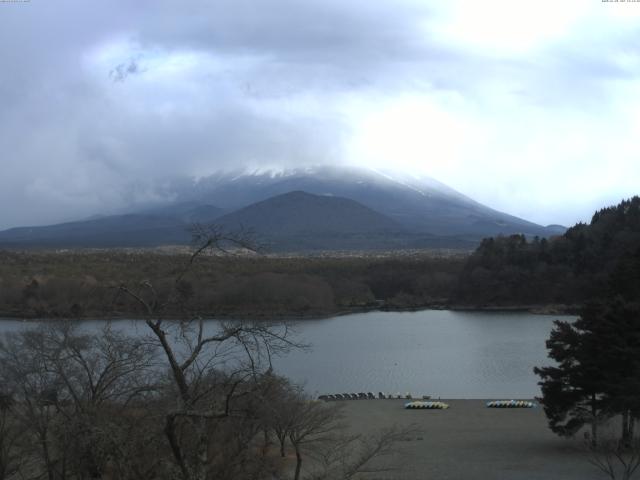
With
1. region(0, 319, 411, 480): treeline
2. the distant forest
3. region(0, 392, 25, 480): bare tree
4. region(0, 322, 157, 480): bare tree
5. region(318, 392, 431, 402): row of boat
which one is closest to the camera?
region(0, 319, 411, 480): treeline

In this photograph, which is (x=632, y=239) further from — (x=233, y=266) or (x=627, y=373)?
(x=627, y=373)

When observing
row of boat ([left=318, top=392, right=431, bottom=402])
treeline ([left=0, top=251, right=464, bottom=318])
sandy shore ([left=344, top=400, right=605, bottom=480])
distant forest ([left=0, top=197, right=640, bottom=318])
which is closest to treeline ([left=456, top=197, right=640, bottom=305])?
distant forest ([left=0, top=197, right=640, bottom=318])

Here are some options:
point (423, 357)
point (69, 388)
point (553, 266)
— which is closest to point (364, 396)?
point (423, 357)

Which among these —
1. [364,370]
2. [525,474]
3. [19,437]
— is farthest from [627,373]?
[364,370]

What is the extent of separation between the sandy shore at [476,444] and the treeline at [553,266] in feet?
120

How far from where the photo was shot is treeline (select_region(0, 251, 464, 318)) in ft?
166

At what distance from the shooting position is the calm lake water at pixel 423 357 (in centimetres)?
2706

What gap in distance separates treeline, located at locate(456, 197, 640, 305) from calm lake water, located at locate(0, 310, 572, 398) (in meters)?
9.87

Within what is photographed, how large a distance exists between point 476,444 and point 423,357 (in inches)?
638

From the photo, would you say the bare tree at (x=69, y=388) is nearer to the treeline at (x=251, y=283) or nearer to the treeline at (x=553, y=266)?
the treeline at (x=251, y=283)

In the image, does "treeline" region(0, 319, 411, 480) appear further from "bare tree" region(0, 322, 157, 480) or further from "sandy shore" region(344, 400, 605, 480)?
"sandy shore" region(344, 400, 605, 480)

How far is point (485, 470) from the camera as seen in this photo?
14633 mm

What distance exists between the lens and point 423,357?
33.5 meters

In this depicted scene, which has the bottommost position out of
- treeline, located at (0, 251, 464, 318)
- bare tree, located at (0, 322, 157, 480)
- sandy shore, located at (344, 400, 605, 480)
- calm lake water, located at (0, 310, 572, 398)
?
calm lake water, located at (0, 310, 572, 398)
